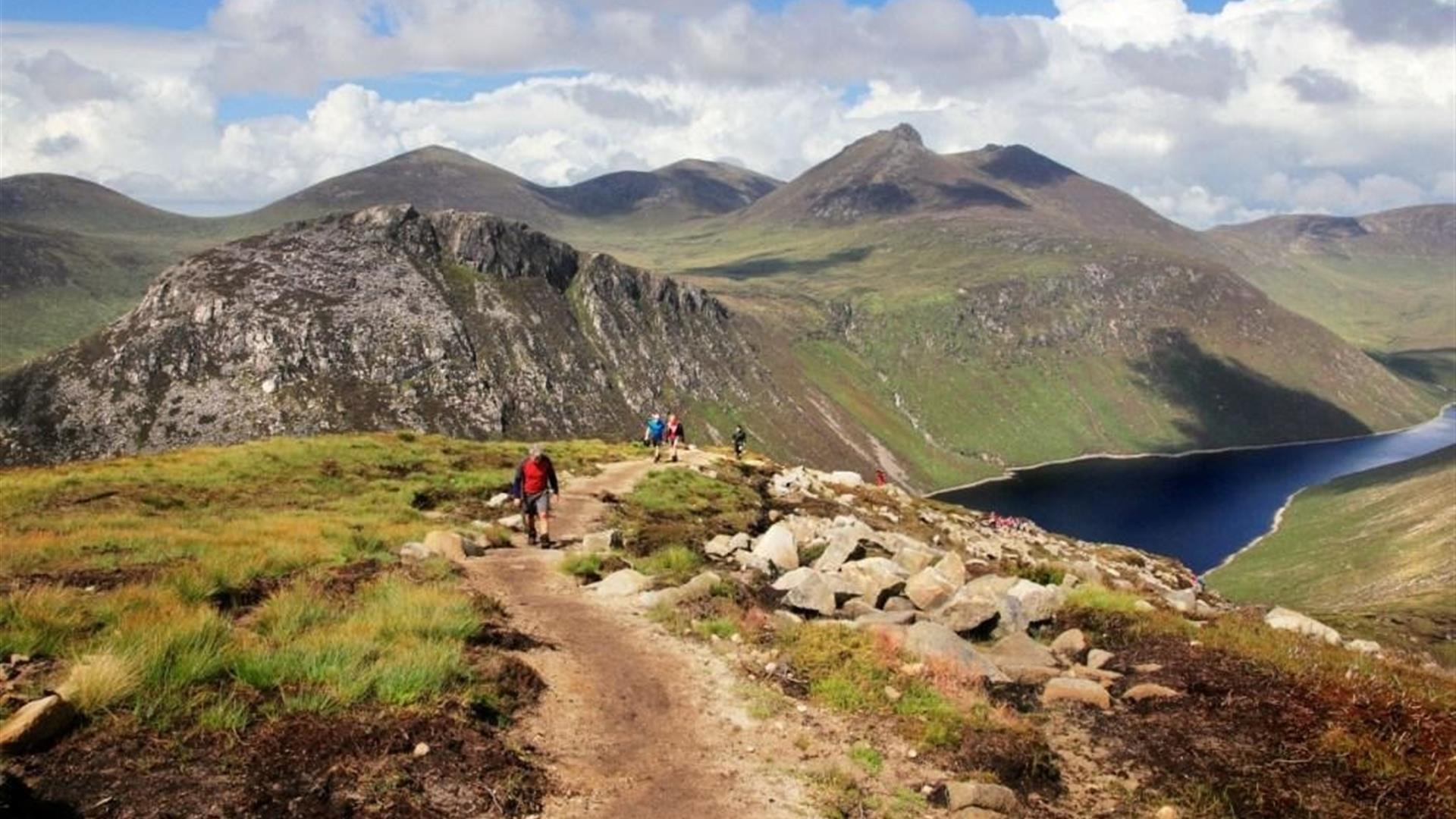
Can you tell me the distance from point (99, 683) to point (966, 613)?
18068 millimetres

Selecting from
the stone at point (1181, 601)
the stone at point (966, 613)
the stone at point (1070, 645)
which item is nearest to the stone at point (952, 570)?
the stone at point (966, 613)

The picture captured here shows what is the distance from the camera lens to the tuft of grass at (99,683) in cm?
1082

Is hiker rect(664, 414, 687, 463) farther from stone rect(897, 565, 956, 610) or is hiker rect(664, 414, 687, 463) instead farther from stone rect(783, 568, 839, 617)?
stone rect(783, 568, 839, 617)

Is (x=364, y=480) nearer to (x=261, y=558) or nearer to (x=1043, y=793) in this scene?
(x=261, y=558)

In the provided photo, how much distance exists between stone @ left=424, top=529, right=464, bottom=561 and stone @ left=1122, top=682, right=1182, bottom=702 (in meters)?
18.2

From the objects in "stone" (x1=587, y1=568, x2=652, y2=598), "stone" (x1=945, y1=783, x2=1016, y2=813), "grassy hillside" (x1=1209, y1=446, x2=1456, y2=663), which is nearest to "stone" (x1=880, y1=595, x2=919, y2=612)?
"stone" (x1=587, y1=568, x2=652, y2=598)

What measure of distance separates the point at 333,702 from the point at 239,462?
109ft

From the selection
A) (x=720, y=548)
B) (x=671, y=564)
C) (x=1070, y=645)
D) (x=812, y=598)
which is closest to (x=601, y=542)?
(x=720, y=548)

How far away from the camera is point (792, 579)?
2397cm

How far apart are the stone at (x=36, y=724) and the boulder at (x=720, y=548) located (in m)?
19.5

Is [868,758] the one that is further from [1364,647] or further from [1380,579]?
[1380,579]

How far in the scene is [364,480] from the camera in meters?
39.7

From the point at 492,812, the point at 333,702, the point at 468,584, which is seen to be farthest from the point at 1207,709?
the point at 468,584

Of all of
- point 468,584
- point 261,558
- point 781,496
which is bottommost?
point 781,496
